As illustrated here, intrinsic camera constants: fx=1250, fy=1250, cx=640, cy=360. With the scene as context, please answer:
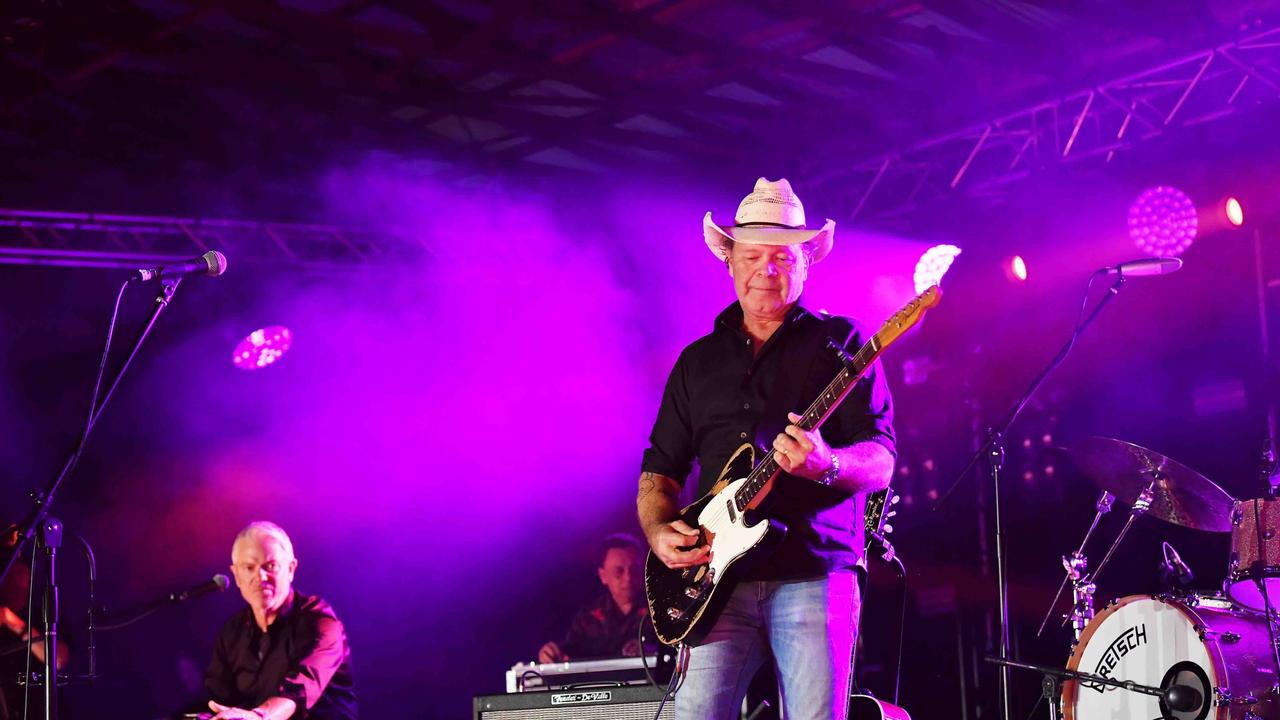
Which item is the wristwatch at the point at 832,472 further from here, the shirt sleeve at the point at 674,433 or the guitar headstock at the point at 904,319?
the shirt sleeve at the point at 674,433

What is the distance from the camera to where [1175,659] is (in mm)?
5746

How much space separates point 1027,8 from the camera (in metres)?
7.96

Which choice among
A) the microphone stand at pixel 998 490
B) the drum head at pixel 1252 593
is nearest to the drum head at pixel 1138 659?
the drum head at pixel 1252 593

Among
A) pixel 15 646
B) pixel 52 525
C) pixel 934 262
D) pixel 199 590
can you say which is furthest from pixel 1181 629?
pixel 15 646

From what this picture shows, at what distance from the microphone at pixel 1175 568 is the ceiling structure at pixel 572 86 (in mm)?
2902

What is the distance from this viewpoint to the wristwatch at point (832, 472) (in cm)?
315

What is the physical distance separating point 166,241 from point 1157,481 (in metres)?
6.97

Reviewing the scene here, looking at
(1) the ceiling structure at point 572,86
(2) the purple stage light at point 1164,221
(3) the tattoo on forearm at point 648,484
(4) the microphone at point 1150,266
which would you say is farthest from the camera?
(2) the purple stage light at point 1164,221

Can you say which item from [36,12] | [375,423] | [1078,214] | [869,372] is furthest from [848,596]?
[375,423]

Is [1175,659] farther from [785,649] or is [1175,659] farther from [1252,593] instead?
[785,649]

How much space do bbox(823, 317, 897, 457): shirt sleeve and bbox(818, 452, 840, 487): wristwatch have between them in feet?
0.69

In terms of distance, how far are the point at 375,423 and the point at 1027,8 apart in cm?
610

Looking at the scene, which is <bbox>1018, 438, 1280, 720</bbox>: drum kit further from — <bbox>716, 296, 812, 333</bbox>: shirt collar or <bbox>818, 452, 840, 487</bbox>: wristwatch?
<bbox>818, 452, 840, 487</bbox>: wristwatch

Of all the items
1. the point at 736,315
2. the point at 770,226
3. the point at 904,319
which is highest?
the point at 770,226
